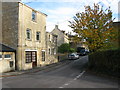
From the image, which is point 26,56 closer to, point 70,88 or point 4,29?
point 4,29

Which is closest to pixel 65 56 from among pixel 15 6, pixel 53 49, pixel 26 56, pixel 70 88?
pixel 53 49

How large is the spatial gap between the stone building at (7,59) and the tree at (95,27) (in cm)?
1018

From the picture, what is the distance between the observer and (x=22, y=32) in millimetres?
22938

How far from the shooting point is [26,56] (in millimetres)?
23750

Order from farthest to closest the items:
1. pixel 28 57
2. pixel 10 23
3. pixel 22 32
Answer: pixel 28 57 < pixel 10 23 < pixel 22 32

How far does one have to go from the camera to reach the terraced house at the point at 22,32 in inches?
882

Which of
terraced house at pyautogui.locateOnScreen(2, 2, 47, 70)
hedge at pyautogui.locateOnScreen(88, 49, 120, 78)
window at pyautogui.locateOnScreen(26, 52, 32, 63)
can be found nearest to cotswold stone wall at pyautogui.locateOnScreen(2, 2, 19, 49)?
terraced house at pyautogui.locateOnScreen(2, 2, 47, 70)

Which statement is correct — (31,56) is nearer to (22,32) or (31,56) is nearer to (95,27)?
(22,32)

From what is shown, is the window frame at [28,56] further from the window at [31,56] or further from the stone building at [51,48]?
the stone building at [51,48]

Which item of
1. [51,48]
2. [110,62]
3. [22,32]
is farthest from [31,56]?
[110,62]

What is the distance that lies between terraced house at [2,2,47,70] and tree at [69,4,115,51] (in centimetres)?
676

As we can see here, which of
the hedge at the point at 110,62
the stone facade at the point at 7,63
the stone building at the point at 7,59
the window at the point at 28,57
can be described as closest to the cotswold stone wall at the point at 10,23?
the stone building at the point at 7,59

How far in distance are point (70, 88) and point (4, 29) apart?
17049 mm

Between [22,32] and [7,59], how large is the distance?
4584 mm
